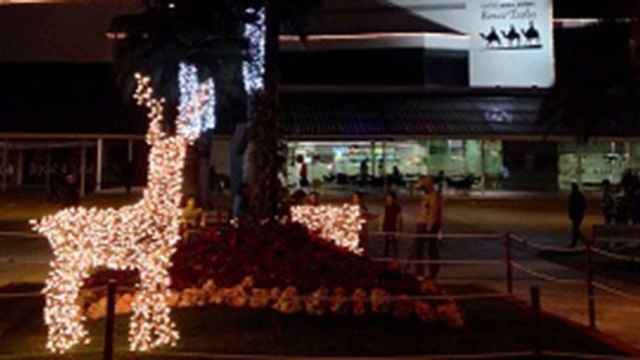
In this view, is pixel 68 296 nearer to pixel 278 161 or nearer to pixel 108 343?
pixel 108 343

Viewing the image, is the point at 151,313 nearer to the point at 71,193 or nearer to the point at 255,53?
the point at 255,53

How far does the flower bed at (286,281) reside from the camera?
996cm

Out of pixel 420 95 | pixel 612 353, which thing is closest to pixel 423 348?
pixel 612 353

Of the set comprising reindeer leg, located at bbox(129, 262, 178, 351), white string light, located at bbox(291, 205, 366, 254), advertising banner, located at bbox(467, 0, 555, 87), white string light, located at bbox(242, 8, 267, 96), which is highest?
advertising banner, located at bbox(467, 0, 555, 87)

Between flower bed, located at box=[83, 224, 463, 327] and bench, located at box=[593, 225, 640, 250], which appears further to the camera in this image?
bench, located at box=[593, 225, 640, 250]

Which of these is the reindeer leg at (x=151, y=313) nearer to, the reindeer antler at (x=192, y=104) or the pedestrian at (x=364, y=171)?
the reindeer antler at (x=192, y=104)

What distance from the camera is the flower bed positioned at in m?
9.96

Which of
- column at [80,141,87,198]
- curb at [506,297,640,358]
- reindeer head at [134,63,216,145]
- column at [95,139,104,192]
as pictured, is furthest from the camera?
column at [95,139,104,192]

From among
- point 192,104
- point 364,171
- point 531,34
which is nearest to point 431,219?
point 192,104

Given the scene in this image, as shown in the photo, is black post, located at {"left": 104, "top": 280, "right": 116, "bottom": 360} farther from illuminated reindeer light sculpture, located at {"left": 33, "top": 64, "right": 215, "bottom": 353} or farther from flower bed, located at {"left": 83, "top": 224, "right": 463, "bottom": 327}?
flower bed, located at {"left": 83, "top": 224, "right": 463, "bottom": 327}

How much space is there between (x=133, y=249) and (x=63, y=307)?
0.96m

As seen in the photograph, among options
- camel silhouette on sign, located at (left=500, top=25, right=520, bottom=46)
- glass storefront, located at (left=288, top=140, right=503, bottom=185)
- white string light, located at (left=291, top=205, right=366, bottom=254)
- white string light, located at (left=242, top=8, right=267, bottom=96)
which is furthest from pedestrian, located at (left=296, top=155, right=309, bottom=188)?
white string light, located at (left=242, top=8, right=267, bottom=96)

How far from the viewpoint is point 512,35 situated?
45625 mm

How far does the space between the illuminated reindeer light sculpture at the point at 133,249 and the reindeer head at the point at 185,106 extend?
0.13 metres
